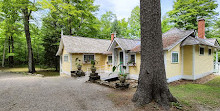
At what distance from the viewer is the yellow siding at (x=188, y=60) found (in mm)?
8898

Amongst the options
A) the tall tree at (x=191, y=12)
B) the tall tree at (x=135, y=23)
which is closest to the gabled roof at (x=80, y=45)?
the tall tree at (x=135, y=23)

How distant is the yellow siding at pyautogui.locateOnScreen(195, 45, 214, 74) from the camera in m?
9.18

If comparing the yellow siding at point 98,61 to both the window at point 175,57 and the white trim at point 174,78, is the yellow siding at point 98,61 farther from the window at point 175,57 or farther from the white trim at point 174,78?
the window at point 175,57

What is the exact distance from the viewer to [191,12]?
17.8 meters

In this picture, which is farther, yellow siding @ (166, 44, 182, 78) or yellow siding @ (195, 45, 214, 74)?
yellow siding @ (195, 45, 214, 74)

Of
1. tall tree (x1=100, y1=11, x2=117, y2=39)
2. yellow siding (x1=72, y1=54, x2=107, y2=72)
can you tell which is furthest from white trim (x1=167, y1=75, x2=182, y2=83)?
tall tree (x1=100, y1=11, x2=117, y2=39)

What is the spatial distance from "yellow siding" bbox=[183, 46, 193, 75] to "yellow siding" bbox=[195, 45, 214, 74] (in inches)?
26.2

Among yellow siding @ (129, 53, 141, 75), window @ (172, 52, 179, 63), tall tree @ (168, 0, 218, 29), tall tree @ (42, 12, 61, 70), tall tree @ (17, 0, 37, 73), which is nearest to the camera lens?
window @ (172, 52, 179, 63)

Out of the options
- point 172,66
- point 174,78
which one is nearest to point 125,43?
point 172,66

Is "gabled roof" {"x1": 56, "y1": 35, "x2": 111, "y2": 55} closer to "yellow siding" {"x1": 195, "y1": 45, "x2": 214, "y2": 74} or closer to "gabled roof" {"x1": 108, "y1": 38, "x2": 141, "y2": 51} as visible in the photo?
"gabled roof" {"x1": 108, "y1": 38, "x2": 141, "y2": 51}

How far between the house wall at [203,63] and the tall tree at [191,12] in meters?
9.03

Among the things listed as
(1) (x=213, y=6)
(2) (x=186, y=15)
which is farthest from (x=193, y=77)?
(1) (x=213, y=6)

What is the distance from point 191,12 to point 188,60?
46.0 ft

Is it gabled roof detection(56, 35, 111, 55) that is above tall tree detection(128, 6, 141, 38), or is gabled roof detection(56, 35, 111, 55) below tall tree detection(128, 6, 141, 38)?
below
